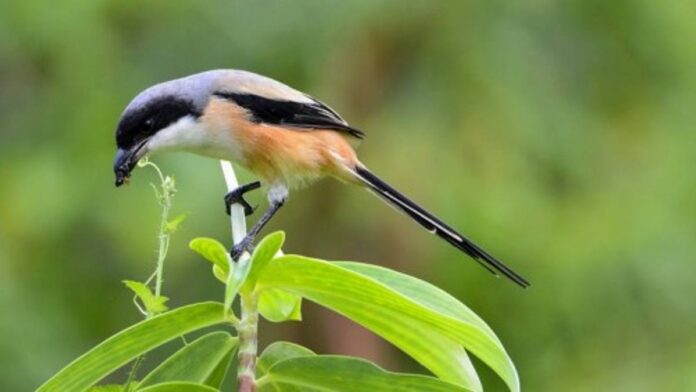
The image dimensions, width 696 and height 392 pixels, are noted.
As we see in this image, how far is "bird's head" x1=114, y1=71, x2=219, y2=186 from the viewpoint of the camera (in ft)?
8.05

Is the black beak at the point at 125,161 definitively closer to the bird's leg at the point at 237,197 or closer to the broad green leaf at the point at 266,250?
the bird's leg at the point at 237,197

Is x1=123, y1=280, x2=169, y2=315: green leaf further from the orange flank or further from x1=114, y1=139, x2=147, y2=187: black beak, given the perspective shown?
the orange flank

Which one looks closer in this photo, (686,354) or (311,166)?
(311,166)

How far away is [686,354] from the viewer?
16.6ft

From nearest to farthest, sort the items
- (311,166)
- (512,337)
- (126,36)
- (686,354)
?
(311,166) → (686,354) → (512,337) → (126,36)

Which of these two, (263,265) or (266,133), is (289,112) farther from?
(263,265)

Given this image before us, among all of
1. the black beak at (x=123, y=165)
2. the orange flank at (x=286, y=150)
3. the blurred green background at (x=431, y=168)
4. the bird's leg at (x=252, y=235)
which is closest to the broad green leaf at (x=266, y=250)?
the bird's leg at (x=252, y=235)

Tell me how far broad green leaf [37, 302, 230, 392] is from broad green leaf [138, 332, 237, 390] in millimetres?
58

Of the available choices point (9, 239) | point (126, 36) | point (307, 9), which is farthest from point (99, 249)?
point (307, 9)

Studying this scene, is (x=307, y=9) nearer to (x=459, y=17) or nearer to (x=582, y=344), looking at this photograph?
(x=459, y=17)

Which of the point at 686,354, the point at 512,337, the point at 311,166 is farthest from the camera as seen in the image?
the point at 512,337

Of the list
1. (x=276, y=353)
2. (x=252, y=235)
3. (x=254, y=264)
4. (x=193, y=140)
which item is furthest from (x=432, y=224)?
(x=254, y=264)

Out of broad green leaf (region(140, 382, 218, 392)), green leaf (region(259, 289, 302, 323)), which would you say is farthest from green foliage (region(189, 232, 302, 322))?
broad green leaf (region(140, 382, 218, 392))

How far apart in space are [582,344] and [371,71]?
1.39 meters
